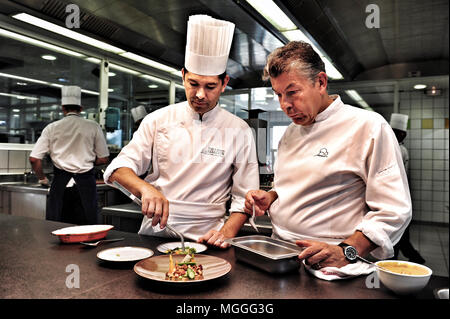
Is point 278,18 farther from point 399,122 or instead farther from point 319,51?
point 399,122

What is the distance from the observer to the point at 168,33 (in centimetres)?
357

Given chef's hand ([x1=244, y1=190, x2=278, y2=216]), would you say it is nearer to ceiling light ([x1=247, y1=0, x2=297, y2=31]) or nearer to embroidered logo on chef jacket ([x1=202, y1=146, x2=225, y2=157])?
embroidered logo on chef jacket ([x1=202, y1=146, x2=225, y2=157])

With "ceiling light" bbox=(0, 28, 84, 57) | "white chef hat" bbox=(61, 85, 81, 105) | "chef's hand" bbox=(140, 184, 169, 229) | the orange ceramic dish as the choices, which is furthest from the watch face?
"ceiling light" bbox=(0, 28, 84, 57)

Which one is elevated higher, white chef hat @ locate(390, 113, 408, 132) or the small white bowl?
white chef hat @ locate(390, 113, 408, 132)


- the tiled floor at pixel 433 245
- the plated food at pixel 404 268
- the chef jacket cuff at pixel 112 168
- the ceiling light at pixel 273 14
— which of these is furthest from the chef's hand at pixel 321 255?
the tiled floor at pixel 433 245

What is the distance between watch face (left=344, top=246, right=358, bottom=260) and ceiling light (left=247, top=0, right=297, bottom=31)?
2.04m

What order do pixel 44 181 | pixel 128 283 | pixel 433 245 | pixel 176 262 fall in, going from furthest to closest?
1. pixel 433 245
2. pixel 44 181
3. pixel 176 262
4. pixel 128 283

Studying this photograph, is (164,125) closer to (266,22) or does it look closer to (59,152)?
(266,22)

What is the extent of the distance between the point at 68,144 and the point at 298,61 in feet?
9.88

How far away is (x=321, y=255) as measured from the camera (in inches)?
40.6

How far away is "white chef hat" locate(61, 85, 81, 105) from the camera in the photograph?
3750 mm

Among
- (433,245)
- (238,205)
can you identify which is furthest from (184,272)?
(433,245)

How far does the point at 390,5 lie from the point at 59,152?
11.6 feet
